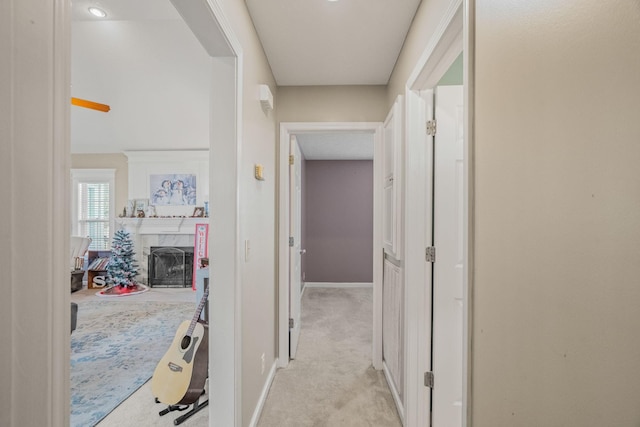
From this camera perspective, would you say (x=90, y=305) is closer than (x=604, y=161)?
No

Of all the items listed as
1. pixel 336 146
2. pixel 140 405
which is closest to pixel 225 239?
pixel 140 405

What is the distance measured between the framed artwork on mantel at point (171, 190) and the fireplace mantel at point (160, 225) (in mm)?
329

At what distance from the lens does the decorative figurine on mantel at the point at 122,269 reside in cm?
515

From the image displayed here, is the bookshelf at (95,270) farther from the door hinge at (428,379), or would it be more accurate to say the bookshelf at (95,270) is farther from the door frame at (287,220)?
the door hinge at (428,379)

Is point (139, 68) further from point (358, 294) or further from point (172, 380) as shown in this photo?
point (358, 294)

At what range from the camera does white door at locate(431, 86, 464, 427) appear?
5.80 feet

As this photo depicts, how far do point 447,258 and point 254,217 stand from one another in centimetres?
122

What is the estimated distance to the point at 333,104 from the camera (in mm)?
2672

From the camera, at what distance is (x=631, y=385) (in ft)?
1.56

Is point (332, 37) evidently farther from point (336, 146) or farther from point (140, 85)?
point (140, 85)

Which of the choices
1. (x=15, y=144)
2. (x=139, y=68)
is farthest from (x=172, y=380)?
(x=139, y=68)

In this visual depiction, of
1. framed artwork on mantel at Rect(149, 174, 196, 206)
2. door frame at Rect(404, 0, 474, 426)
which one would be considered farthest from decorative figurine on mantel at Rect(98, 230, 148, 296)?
door frame at Rect(404, 0, 474, 426)

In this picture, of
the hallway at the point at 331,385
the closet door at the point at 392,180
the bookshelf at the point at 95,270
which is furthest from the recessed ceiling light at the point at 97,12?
the bookshelf at the point at 95,270

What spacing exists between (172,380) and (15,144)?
80.6 inches
